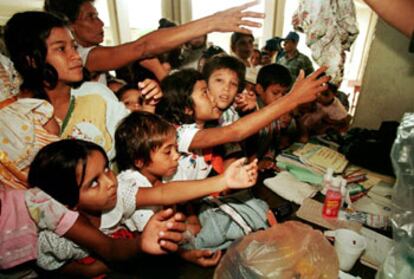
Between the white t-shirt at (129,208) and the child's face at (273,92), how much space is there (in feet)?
4.10

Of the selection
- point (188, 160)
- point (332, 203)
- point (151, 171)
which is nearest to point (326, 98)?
point (332, 203)

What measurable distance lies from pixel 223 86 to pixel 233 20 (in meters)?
0.39

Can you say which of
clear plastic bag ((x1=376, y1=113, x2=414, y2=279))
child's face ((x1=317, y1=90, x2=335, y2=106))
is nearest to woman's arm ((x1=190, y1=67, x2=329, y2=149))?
clear plastic bag ((x1=376, y1=113, x2=414, y2=279))

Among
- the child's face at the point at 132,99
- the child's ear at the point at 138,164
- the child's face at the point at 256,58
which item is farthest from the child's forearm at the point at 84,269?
the child's face at the point at 256,58

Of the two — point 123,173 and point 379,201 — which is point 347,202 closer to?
point 379,201

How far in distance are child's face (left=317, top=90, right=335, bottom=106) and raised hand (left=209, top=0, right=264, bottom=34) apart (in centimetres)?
158

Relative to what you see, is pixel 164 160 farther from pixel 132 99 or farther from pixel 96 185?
pixel 132 99

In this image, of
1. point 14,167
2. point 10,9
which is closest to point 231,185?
point 14,167

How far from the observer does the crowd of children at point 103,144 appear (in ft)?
3.05

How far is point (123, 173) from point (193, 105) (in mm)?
497

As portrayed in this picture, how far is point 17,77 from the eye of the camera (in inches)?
46.3

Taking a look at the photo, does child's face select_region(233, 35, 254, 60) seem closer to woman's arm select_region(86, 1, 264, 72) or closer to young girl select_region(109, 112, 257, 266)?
woman's arm select_region(86, 1, 264, 72)

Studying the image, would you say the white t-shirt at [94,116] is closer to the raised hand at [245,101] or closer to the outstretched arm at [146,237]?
the outstretched arm at [146,237]

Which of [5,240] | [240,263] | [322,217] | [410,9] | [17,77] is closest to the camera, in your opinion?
[5,240]
